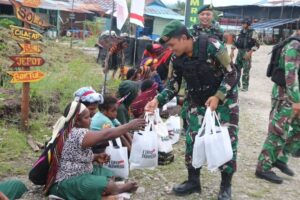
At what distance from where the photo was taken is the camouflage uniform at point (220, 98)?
11.5 feet

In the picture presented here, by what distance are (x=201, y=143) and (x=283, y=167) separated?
1695mm

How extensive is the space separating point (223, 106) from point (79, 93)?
135cm

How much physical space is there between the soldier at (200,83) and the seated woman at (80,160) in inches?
26.8

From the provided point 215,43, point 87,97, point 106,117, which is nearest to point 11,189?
point 87,97

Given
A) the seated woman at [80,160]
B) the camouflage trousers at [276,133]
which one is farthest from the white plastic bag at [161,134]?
the camouflage trousers at [276,133]

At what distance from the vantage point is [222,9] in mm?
39375

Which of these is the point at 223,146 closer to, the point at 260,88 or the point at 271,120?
the point at 271,120

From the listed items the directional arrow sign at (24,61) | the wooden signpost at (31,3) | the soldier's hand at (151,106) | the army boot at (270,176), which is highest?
the wooden signpost at (31,3)

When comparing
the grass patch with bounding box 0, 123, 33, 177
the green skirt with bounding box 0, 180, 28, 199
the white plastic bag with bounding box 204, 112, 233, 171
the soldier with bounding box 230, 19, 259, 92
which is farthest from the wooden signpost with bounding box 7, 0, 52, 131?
the soldier with bounding box 230, 19, 259, 92

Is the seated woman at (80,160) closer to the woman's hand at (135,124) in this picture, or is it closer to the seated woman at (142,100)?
the woman's hand at (135,124)

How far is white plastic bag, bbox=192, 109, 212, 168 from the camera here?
3.49m

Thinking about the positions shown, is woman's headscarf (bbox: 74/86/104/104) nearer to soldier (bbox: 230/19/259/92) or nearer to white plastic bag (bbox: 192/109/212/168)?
white plastic bag (bbox: 192/109/212/168)

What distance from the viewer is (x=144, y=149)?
3.67 meters

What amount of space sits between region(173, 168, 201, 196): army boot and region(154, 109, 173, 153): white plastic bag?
397mm
